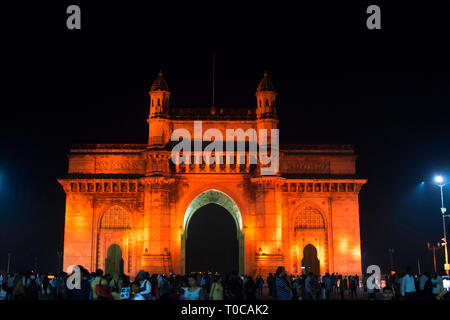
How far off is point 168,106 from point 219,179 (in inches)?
321

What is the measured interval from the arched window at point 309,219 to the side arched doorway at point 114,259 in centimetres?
1656

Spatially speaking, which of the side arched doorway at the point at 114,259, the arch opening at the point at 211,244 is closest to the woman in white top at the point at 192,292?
the side arched doorway at the point at 114,259

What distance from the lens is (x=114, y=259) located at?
56.4 m

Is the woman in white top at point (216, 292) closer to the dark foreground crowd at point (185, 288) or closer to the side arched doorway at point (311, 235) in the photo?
the dark foreground crowd at point (185, 288)

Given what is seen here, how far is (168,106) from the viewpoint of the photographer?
5541 centimetres

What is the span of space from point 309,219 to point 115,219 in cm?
1777

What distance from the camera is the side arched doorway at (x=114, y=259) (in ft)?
184

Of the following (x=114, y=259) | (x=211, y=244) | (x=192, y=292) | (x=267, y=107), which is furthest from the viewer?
(x=211, y=244)

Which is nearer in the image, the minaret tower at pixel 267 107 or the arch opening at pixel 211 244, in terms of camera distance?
the minaret tower at pixel 267 107

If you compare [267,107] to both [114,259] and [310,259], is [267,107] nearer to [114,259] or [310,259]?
[310,259]

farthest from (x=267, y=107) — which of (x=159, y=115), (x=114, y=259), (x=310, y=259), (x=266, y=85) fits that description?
(x=114, y=259)

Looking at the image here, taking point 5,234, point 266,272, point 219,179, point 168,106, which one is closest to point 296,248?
point 266,272

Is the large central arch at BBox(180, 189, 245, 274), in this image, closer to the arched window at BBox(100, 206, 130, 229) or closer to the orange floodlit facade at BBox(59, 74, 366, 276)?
the orange floodlit facade at BBox(59, 74, 366, 276)
